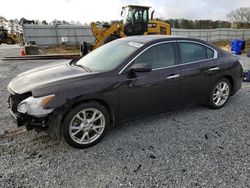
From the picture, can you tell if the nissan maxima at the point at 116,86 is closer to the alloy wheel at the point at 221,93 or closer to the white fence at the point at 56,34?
the alloy wheel at the point at 221,93

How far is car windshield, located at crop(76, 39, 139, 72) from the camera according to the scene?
3.39 meters

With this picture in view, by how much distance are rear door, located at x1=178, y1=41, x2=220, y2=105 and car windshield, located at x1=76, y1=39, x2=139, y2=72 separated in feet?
3.09

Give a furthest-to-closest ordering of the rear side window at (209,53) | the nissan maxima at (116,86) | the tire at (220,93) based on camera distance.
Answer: the tire at (220,93) → the rear side window at (209,53) → the nissan maxima at (116,86)

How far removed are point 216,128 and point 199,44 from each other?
5.31ft

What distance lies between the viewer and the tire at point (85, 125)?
9.62ft

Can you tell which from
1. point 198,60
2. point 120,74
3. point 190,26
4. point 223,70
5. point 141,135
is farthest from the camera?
point 190,26

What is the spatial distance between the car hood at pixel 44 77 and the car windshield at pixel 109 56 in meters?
0.22

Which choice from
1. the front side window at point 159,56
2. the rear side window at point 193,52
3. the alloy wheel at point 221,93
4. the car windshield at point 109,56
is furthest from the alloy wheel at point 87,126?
the alloy wheel at point 221,93

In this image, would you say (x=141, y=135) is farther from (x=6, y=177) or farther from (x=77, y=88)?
(x=6, y=177)

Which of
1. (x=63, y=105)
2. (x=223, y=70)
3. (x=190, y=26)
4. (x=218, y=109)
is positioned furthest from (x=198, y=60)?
(x=190, y=26)

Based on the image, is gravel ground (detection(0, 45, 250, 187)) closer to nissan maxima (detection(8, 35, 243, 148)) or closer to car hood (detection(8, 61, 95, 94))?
nissan maxima (detection(8, 35, 243, 148))

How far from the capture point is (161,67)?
3611mm

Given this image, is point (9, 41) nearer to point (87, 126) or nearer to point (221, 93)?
point (87, 126)

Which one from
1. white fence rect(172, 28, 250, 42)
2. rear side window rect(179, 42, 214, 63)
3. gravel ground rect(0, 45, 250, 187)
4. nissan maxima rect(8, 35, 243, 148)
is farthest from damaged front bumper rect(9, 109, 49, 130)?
white fence rect(172, 28, 250, 42)
